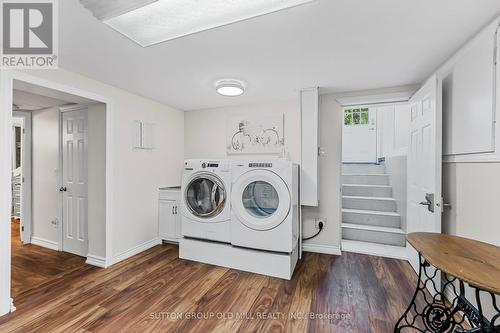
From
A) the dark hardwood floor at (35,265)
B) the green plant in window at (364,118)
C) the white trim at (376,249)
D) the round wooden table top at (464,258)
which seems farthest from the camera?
the green plant in window at (364,118)

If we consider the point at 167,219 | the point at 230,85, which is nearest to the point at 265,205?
the point at 230,85

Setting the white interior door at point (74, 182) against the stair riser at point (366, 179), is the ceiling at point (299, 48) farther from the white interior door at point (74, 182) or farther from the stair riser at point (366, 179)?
the stair riser at point (366, 179)

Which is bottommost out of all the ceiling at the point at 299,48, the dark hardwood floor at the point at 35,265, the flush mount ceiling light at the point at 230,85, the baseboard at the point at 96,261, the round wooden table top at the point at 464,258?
the dark hardwood floor at the point at 35,265

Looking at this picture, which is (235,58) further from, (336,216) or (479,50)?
(336,216)

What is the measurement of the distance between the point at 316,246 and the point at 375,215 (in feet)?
3.85

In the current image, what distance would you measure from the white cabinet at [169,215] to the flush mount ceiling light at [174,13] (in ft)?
7.05

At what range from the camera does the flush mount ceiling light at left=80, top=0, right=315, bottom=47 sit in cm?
128

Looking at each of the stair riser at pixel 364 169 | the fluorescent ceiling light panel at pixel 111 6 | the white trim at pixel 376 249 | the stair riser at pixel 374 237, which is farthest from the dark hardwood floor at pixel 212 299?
the stair riser at pixel 364 169

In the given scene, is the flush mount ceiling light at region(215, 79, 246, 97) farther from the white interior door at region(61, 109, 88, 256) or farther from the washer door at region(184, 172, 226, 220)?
the white interior door at region(61, 109, 88, 256)

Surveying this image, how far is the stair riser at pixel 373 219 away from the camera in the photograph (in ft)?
11.1

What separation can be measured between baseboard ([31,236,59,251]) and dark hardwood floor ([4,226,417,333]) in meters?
0.94

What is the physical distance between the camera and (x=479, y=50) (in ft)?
5.17

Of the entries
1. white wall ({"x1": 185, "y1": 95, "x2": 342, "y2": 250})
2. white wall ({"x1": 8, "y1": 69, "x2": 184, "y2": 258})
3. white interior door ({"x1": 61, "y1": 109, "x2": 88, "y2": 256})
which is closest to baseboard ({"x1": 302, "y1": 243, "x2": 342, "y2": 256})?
white wall ({"x1": 185, "y1": 95, "x2": 342, "y2": 250})

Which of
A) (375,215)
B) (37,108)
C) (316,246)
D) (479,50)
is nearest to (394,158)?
(375,215)
